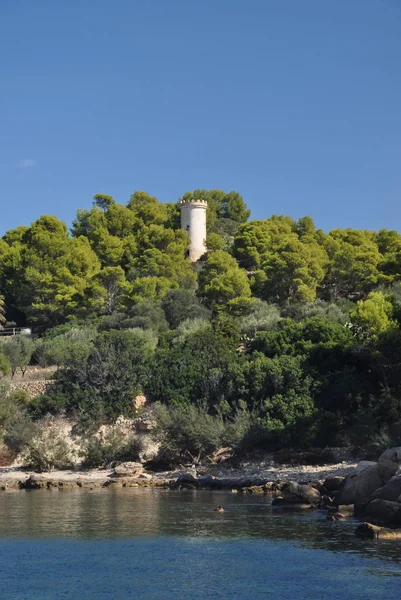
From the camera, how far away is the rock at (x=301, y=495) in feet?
93.1

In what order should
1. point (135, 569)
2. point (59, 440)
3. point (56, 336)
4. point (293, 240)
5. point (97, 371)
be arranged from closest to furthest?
point (135, 569) → point (59, 440) → point (97, 371) → point (56, 336) → point (293, 240)

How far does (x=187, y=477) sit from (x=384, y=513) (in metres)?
11.2

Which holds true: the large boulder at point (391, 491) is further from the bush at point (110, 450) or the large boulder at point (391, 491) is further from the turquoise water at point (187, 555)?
the bush at point (110, 450)

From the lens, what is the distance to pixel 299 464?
3581cm

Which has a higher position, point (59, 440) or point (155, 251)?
point (155, 251)

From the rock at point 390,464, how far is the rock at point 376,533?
405 cm

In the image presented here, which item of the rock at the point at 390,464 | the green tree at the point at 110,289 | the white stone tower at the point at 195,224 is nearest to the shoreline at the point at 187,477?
the rock at the point at 390,464

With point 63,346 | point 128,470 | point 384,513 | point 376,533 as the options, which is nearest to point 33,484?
point 128,470

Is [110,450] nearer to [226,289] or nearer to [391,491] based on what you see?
[391,491]

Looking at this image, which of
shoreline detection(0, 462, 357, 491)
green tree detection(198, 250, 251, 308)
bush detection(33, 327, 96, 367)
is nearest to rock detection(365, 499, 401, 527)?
shoreline detection(0, 462, 357, 491)

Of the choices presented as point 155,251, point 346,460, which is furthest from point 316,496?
point 155,251

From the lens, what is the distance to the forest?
38.2m

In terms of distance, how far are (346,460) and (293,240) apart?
2531 cm

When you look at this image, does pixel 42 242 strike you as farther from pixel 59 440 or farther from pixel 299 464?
pixel 299 464
